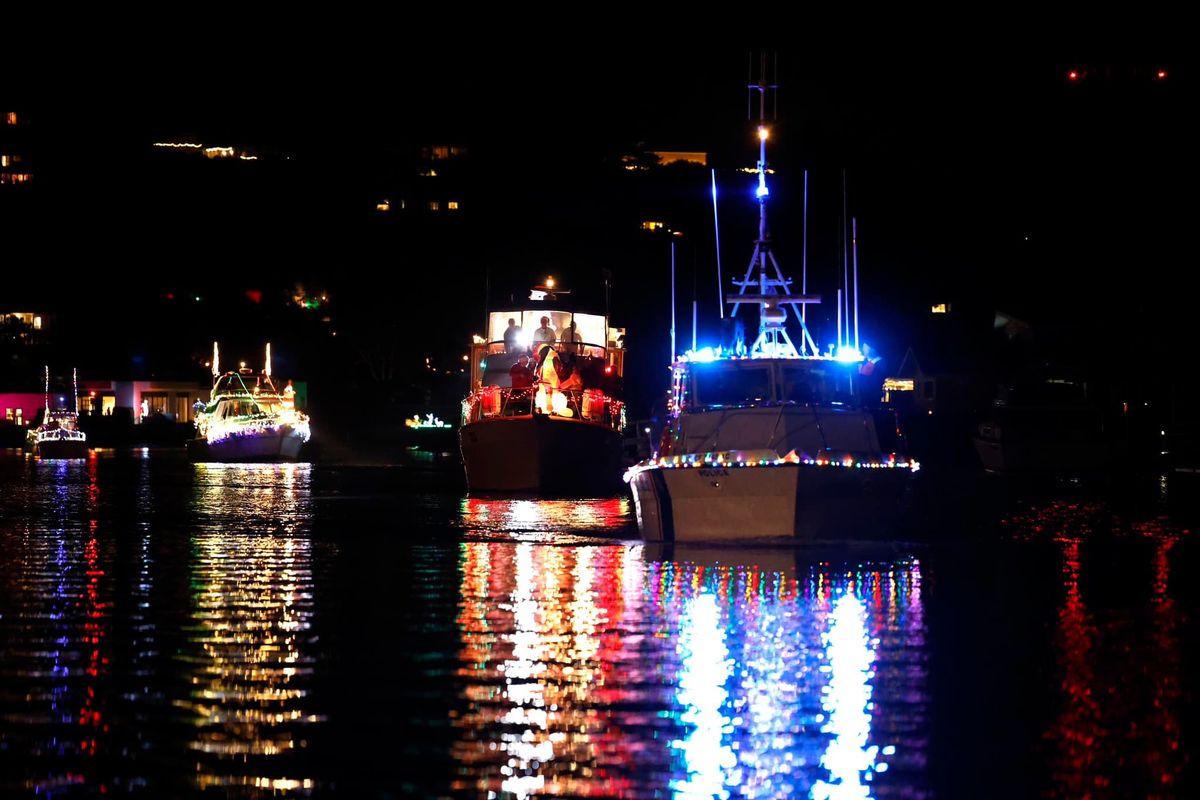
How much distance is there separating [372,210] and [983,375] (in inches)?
2449

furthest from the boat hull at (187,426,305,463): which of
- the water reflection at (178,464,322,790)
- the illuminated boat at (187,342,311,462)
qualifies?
the water reflection at (178,464,322,790)

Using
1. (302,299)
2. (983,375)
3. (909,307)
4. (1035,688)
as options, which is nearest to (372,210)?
(302,299)

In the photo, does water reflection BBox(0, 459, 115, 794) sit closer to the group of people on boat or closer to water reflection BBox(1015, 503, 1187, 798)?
water reflection BBox(1015, 503, 1187, 798)

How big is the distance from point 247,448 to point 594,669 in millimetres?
73358

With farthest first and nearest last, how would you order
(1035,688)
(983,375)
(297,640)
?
(983,375)
(297,640)
(1035,688)

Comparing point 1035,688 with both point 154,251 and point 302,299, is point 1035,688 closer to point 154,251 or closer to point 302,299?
point 302,299

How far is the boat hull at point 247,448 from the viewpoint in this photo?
8594 cm

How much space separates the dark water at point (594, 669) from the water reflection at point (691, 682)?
43mm

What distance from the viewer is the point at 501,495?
163 feet

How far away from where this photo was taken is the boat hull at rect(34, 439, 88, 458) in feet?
293

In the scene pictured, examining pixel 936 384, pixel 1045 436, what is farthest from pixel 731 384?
pixel 936 384

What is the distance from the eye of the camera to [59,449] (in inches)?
3536

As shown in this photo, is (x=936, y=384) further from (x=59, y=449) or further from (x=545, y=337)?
(x=59, y=449)

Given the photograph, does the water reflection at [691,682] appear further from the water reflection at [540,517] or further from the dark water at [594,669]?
the water reflection at [540,517]
